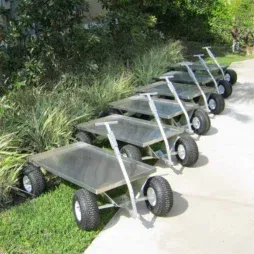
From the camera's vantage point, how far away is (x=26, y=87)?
21.7 ft

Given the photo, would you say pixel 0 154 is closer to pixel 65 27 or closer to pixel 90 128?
pixel 90 128

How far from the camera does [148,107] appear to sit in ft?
22.8

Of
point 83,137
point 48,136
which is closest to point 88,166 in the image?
point 48,136

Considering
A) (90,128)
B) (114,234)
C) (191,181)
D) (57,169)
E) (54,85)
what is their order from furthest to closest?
(54,85)
(90,128)
(191,181)
(57,169)
(114,234)

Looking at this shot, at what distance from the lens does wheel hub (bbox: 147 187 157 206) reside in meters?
4.16

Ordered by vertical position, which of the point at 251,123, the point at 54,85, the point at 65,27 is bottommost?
the point at 251,123

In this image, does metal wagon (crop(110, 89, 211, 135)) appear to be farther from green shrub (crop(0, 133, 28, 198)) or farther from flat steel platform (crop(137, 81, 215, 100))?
green shrub (crop(0, 133, 28, 198))

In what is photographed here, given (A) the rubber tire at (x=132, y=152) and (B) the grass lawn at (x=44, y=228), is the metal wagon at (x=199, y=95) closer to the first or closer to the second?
(A) the rubber tire at (x=132, y=152)

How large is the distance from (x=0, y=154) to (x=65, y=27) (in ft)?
11.6

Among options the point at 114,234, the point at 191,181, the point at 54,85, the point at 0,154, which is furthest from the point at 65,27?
the point at 114,234

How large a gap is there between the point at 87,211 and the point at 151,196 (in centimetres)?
72

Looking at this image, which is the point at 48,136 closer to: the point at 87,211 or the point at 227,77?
the point at 87,211

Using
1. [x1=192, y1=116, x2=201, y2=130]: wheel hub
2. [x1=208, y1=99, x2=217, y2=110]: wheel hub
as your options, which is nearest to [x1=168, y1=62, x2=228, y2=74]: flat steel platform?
[x1=208, y1=99, x2=217, y2=110]: wheel hub

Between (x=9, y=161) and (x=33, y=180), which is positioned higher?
(x=9, y=161)
